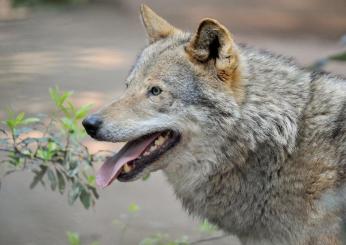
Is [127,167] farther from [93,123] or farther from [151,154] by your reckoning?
[93,123]

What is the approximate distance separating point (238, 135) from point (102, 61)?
18.5 feet

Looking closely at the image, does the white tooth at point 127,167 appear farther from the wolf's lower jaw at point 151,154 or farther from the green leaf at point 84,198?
the green leaf at point 84,198

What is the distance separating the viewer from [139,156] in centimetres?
460

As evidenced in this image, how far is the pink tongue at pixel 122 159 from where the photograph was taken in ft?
15.1

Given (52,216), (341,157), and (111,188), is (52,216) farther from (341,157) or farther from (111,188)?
(341,157)

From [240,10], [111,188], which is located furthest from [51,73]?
[240,10]

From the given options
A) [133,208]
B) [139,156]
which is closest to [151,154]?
[139,156]

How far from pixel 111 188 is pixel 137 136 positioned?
106 inches

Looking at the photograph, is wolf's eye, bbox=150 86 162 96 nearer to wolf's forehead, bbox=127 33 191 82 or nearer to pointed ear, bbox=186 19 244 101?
wolf's forehead, bbox=127 33 191 82

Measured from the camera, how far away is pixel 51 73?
9336 millimetres

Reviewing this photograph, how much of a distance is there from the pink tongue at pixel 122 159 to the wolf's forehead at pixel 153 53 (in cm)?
43

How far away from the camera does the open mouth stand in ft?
15.0

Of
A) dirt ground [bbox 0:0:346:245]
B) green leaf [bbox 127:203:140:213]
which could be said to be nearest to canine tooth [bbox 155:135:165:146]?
green leaf [bbox 127:203:140:213]

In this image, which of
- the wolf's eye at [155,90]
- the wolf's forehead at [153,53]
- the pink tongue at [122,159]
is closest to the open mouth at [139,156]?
the pink tongue at [122,159]
